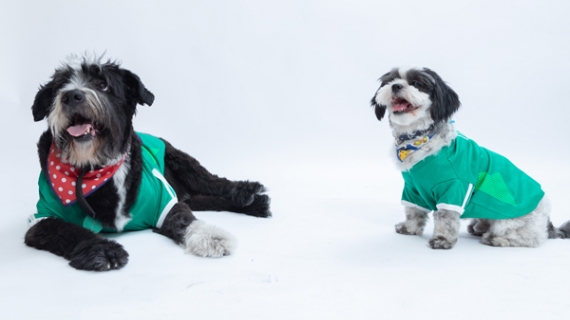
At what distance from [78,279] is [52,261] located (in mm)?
366

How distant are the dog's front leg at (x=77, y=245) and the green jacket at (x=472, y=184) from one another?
1918 millimetres

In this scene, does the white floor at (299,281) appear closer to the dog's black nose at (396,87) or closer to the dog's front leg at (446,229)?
the dog's front leg at (446,229)

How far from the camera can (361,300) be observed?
7.80 feet

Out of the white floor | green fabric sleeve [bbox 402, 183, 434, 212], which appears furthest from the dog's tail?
green fabric sleeve [bbox 402, 183, 434, 212]

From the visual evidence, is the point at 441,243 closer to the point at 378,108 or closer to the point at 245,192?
the point at 378,108

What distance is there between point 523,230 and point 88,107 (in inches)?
111

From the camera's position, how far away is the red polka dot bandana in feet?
9.94

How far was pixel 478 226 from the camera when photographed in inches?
146

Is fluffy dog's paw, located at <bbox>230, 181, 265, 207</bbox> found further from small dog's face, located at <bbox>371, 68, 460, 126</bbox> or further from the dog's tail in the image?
the dog's tail

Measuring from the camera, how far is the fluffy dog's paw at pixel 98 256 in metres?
2.65

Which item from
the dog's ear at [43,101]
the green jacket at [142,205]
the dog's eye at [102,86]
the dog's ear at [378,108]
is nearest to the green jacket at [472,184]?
the dog's ear at [378,108]

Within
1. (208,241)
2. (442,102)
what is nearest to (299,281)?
(208,241)

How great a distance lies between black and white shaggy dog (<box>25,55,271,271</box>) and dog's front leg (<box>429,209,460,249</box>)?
51.0 inches

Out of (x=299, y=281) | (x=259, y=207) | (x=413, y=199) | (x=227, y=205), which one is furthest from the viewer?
(x=227, y=205)
